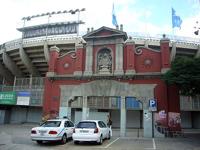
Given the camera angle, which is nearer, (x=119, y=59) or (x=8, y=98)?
(x=119, y=59)

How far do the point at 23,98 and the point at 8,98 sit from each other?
2514mm

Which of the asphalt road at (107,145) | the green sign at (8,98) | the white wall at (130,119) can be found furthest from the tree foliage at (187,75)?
the green sign at (8,98)

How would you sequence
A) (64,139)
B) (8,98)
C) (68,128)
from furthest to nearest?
(8,98) → (68,128) → (64,139)

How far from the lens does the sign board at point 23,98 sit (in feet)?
110

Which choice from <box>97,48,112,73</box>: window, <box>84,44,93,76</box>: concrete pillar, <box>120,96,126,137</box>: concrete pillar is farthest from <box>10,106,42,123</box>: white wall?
<box>120,96,126,137</box>: concrete pillar

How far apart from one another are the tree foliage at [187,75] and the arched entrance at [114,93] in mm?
3251

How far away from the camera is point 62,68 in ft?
82.3

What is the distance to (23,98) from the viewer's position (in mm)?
33656

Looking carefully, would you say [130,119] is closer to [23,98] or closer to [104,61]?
[104,61]

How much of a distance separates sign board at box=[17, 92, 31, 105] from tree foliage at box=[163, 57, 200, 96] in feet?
71.5

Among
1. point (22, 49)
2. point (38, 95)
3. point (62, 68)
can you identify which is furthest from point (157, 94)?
point (22, 49)

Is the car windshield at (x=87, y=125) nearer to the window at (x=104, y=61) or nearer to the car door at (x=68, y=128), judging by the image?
the car door at (x=68, y=128)

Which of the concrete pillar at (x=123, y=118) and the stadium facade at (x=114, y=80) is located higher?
the stadium facade at (x=114, y=80)

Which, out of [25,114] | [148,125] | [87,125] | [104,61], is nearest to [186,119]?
[148,125]
